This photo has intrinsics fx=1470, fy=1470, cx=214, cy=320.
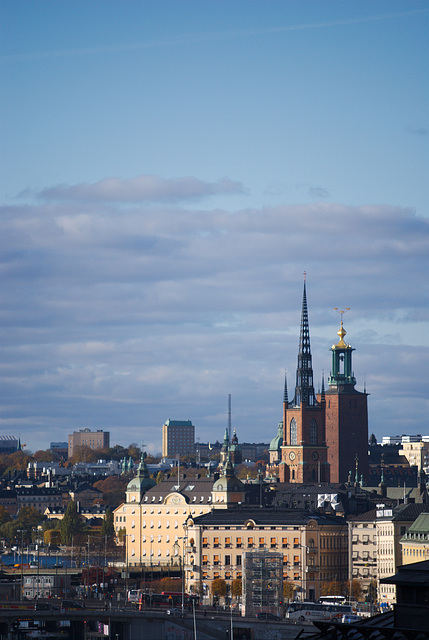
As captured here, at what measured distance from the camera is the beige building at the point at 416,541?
132125 millimetres

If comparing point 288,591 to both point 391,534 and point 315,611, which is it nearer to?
point 391,534

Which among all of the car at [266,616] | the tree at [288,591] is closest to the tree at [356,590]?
the tree at [288,591]

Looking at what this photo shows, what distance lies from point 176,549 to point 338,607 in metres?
56.3

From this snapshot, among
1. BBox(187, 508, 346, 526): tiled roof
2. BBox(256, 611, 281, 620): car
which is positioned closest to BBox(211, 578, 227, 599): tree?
BBox(187, 508, 346, 526): tiled roof

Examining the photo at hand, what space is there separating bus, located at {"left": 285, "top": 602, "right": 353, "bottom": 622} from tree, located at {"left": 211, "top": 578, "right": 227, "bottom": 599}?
2182 centimetres

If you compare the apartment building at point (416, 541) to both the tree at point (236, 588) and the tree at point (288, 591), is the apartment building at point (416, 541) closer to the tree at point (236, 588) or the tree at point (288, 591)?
the tree at point (288, 591)

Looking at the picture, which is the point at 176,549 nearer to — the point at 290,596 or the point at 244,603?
the point at 290,596

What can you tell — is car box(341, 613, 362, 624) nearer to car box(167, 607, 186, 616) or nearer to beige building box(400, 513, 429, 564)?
car box(167, 607, 186, 616)

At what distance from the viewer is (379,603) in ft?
431

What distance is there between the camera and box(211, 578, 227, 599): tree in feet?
481

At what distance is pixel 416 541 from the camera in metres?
134

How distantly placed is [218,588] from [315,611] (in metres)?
27.3

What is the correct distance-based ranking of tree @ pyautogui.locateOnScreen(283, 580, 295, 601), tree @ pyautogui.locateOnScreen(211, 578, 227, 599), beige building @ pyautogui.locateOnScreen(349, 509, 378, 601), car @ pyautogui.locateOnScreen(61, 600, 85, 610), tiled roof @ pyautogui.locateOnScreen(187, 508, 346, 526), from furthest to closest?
1. tiled roof @ pyautogui.locateOnScreen(187, 508, 346, 526)
2. tree @ pyautogui.locateOnScreen(211, 578, 227, 599)
3. beige building @ pyautogui.locateOnScreen(349, 509, 378, 601)
4. tree @ pyautogui.locateOnScreen(283, 580, 295, 601)
5. car @ pyautogui.locateOnScreen(61, 600, 85, 610)

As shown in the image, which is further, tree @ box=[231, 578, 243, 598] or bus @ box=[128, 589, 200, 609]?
tree @ box=[231, 578, 243, 598]
